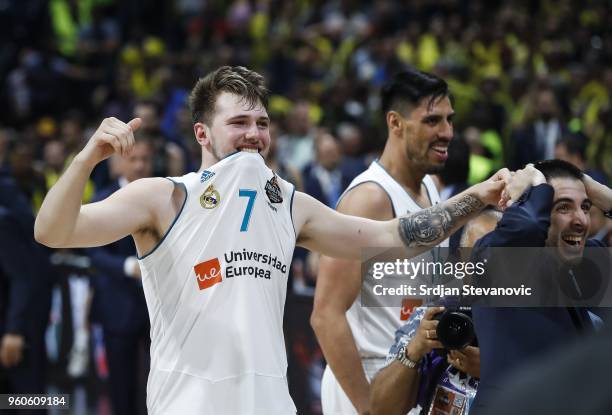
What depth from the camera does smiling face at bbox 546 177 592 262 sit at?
385cm

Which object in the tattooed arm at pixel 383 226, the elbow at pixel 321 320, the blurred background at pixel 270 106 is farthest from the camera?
the blurred background at pixel 270 106

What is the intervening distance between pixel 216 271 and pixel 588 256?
1.56 metres

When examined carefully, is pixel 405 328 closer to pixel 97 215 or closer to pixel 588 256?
pixel 588 256

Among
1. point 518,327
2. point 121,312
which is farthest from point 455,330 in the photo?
point 121,312

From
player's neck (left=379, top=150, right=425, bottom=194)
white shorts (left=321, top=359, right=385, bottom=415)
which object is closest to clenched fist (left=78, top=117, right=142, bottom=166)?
white shorts (left=321, top=359, right=385, bottom=415)

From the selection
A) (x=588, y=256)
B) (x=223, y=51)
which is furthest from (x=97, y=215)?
(x=223, y=51)

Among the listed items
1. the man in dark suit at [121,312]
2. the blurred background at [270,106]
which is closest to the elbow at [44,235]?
the blurred background at [270,106]

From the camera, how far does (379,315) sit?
5164mm

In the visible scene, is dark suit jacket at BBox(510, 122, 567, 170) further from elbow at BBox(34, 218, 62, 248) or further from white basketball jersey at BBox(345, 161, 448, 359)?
elbow at BBox(34, 218, 62, 248)

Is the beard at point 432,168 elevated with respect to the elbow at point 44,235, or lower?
elevated

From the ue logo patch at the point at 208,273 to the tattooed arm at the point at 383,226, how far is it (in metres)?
0.49

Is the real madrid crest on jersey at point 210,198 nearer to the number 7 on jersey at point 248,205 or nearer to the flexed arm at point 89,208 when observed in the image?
the number 7 on jersey at point 248,205

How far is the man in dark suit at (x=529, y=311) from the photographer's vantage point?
343 cm

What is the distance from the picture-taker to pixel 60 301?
10062 millimetres
